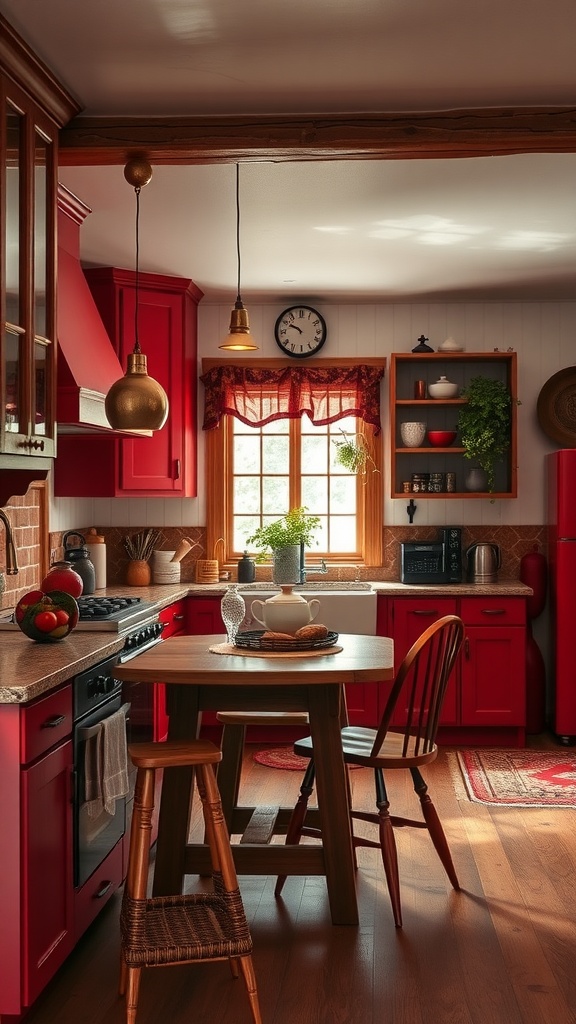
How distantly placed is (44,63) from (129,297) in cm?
287

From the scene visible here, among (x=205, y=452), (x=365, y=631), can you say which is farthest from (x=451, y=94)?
(x=205, y=452)

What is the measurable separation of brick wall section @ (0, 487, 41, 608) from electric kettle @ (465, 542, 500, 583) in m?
2.61

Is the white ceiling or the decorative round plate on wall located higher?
A: the white ceiling

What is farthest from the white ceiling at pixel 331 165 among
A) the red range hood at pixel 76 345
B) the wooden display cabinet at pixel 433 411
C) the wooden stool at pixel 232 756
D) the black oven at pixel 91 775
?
the wooden stool at pixel 232 756

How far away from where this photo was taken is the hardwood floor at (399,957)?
9.57ft

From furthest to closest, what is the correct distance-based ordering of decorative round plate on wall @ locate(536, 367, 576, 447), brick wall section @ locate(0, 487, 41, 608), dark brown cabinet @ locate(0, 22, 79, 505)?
decorative round plate on wall @ locate(536, 367, 576, 447) → brick wall section @ locate(0, 487, 41, 608) → dark brown cabinet @ locate(0, 22, 79, 505)

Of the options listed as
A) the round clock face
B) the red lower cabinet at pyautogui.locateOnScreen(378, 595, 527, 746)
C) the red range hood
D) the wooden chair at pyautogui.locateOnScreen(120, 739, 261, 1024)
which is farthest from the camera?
the round clock face

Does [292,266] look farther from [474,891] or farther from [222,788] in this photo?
[474,891]

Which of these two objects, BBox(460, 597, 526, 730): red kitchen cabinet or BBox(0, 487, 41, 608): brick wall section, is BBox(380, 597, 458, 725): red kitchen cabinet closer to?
BBox(460, 597, 526, 730): red kitchen cabinet

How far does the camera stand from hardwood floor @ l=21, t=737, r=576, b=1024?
2.92 meters

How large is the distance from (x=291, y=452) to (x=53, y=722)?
4059mm

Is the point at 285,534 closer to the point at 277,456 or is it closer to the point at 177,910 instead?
the point at 277,456

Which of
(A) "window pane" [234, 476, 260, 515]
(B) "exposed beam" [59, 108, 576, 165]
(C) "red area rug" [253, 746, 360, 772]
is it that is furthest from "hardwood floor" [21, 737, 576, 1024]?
(A) "window pane" [234, 476, 260, 515]

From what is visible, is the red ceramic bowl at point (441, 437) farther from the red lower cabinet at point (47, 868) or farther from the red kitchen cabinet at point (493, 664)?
the red lower cabinet at point (47, 868)
